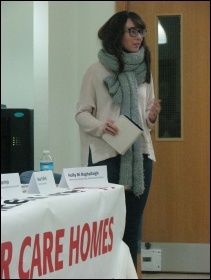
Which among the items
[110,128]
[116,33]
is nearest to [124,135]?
[110,128]

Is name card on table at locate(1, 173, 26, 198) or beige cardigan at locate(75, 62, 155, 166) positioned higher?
beige cardigan at locate(75, 62, 155, 166)

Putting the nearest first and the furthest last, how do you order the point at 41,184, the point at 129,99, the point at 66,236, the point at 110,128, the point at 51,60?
1. the point at 66,236
2. the point at 41,184
3. the point at 110,128
4. the point at 129,99
5. the point at 51,60

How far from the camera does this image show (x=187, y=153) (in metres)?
3.71

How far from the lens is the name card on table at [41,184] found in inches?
70.5

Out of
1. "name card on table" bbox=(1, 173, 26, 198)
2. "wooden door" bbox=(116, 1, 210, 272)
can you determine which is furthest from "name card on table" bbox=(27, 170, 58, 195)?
"wooden door" bbox=(116, 1, 210, 272)

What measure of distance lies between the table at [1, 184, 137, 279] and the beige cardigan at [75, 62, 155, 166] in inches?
15.2

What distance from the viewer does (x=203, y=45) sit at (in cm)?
370

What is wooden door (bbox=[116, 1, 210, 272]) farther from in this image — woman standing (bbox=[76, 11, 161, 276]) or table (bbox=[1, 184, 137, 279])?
table (bbox=[1, 184, 137, 279])

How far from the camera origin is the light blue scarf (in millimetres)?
2305

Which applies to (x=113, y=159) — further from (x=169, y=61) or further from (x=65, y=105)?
(x=169, y=61)

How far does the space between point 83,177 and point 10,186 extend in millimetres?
340

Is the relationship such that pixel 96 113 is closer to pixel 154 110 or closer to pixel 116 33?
pixel 154 110

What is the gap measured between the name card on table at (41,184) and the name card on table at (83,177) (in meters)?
0.08

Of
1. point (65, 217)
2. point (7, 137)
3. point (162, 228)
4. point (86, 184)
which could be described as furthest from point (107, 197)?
point (162, 228)
